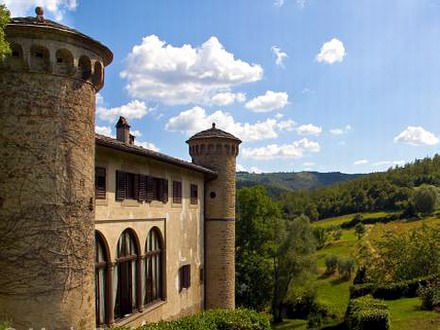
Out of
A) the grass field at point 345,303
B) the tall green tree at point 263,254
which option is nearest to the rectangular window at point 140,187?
the grass field at point 345,303

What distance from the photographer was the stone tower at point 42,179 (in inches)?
393

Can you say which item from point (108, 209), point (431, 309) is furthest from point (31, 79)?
point (431, 309)

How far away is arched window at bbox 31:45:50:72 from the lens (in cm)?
1020

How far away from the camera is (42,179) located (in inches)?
407

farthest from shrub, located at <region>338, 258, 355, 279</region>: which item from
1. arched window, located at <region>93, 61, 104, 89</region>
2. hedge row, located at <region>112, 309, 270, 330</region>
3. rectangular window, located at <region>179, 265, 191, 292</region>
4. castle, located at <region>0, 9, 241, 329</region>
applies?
arched window, located at <region>93, 61, 104, 89</region>

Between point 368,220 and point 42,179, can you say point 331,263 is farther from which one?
point 42,179

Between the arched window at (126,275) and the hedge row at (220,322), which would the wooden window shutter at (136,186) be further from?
the hedge row at (220,322)

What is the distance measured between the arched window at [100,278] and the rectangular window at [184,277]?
24.9 feet

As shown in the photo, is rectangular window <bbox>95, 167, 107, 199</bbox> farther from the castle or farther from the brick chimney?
the brick chimney

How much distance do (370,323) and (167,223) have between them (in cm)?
982

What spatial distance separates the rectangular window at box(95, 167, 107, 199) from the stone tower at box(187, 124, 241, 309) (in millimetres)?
11740

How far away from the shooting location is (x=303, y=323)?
139 ft

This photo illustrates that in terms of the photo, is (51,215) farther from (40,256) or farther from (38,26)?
(38,26)

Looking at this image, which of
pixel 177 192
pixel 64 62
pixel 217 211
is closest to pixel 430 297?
pixel 217 211
